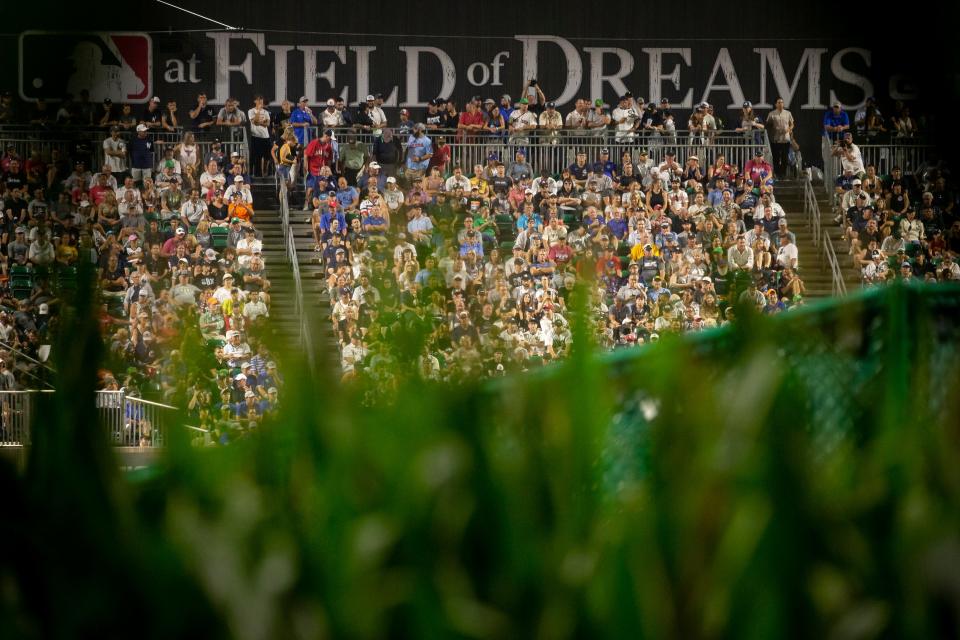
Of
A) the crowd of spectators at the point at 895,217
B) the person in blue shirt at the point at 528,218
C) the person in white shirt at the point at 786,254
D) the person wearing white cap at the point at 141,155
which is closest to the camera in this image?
the person in white shirt at the point at 786,254

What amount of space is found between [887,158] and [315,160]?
10355 mm

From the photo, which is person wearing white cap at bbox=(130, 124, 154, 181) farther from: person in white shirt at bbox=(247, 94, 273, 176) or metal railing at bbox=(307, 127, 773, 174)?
metal railing at bbox=(307, 127, 773, 174)

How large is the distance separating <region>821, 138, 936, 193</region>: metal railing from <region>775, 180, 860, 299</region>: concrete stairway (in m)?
0.40

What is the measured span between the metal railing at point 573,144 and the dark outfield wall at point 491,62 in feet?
5.77

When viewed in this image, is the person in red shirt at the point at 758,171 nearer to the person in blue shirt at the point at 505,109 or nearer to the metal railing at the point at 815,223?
the metal railing at the point at 815,223

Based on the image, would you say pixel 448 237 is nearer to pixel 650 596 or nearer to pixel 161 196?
pixel 650 596

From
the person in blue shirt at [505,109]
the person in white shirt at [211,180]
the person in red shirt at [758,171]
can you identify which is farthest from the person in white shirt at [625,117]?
the person in white shirt at [211,180]

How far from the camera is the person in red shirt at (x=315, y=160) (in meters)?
23.2

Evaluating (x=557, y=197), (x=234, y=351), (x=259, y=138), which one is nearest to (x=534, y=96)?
(x=557, y=197)

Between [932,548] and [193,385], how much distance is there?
53 centimetres

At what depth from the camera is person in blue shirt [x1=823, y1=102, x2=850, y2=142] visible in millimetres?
25344

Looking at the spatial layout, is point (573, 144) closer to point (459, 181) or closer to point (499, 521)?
point (459, 181)

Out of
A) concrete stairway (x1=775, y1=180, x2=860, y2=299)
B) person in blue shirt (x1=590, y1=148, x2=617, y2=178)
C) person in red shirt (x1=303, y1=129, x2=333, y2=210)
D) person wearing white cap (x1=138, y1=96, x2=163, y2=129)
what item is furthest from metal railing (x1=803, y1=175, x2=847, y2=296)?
person wearing white cap (x1=138, y1=96, x2=163, y2=129)

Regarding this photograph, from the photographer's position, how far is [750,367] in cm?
87
